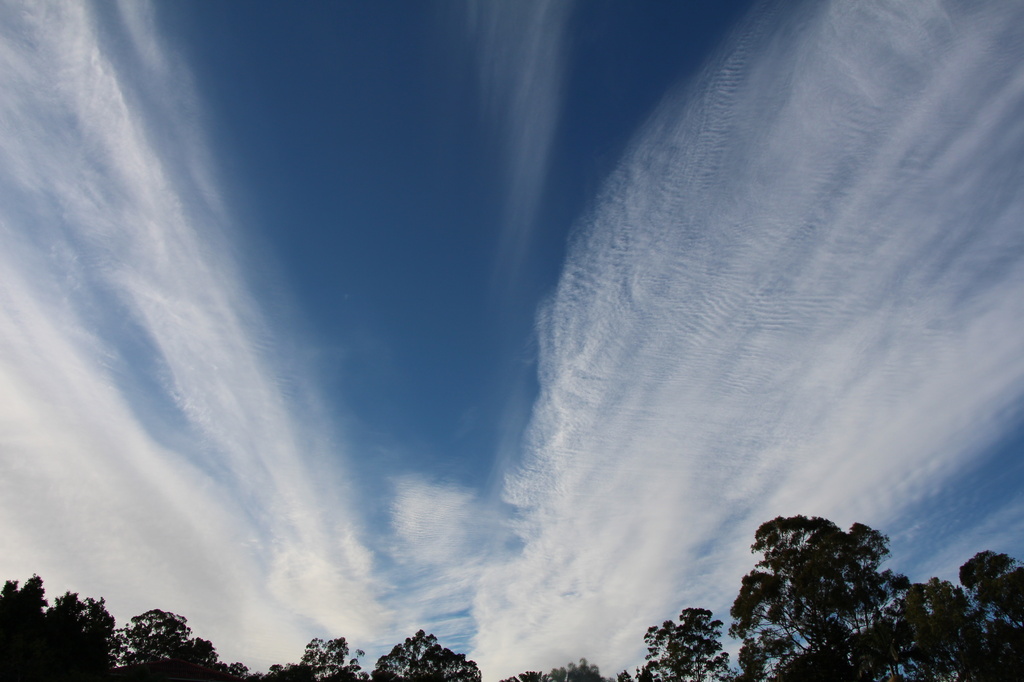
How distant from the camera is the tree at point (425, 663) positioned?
76938mm

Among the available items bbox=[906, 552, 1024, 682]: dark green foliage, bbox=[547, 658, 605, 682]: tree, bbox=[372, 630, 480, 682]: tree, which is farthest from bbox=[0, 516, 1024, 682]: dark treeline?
bbox=[547, 658, 605, 682]: tree

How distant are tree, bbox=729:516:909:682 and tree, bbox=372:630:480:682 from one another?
50.1m

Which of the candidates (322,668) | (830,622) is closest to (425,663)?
(322,668)

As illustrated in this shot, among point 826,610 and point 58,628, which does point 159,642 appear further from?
point 826,610

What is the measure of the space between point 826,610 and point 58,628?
5613cm

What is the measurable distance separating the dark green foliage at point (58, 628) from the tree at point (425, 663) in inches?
1479

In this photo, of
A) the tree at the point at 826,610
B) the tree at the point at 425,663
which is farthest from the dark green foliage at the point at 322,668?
the tree at the point at 826,610

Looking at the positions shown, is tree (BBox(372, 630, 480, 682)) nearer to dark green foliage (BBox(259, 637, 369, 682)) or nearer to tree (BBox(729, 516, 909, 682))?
dark green foliage (BBox(259, 637, 369, 682))

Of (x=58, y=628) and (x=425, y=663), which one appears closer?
(x=58, y=628)

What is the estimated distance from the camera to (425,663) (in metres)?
78.8

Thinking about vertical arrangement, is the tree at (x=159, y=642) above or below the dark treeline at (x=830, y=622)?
above

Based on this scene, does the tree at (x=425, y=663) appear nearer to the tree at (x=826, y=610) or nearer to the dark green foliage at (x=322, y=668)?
the dark green foliage at (x=322, y=668)

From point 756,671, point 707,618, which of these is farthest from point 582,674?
point 756,671

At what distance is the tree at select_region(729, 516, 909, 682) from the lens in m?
36.0
